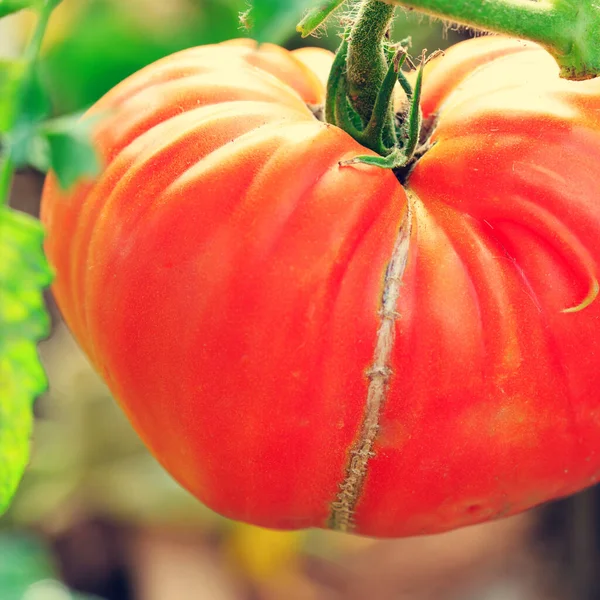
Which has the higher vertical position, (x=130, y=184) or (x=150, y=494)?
(x=130, y=184)

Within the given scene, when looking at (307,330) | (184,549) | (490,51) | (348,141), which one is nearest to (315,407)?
(307,330)

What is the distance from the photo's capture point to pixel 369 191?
478 mm

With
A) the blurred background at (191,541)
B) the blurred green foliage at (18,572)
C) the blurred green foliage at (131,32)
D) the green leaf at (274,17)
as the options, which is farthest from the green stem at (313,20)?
the blurred background at (191,541)

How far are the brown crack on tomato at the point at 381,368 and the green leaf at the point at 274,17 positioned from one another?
21cm

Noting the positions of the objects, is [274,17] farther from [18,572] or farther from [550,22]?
[18,572]

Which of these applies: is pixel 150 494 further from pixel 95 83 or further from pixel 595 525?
pixel 95 83

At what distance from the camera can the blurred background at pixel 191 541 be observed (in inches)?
A: 53.3

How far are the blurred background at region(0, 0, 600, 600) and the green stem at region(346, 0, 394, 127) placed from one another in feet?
2.47

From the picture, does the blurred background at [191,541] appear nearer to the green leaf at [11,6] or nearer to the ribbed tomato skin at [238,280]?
the ribbed tomato skin at [238,280]

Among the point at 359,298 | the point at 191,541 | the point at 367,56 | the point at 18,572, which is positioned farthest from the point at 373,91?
the point at 191,541

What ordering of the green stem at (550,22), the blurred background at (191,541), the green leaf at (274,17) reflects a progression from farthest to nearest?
1. the blurred background at (191,541)
2. the green stem at (550,22)
3. the green leaf at (274,17)

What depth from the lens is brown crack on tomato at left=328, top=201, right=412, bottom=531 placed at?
18.3 inches

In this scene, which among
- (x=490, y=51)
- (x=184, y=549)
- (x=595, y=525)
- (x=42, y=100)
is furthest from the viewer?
(x=184, y=549)

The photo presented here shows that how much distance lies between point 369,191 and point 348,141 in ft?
0.13
